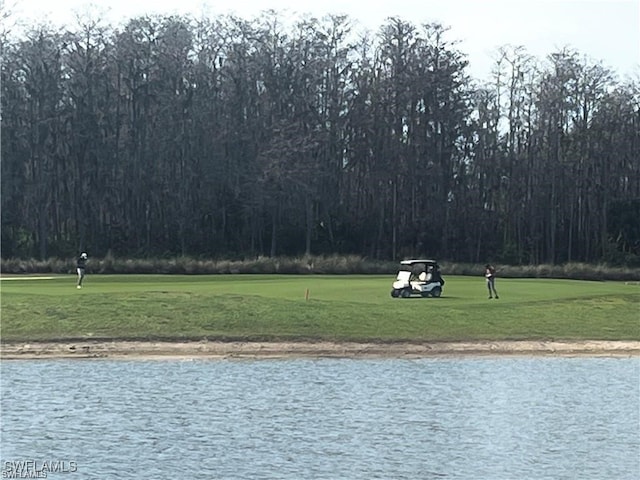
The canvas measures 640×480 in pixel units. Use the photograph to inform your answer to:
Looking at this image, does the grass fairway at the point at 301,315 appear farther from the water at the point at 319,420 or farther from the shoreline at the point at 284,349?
the water at the point at 319,420

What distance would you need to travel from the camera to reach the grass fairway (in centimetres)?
3447

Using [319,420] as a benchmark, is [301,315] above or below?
above

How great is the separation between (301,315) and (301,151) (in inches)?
1695

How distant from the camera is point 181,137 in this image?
81188 millimetres

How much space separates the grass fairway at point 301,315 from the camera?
34469 mm

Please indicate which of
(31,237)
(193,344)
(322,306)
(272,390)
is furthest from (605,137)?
(272,390)

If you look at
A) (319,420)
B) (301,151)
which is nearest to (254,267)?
(301,151)

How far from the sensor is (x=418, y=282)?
4272 centimetres

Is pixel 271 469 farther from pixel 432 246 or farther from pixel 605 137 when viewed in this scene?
pixel 605 137

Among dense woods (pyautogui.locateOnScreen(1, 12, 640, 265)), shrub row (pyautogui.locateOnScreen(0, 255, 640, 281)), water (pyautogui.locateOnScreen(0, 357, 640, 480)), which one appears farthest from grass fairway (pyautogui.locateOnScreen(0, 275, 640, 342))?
dense woods (pyautogui.locateOnScreen(1, 12, 640, 265))

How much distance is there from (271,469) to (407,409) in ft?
21.2

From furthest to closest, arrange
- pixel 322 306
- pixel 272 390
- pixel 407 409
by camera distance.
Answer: pixel 322 306
pixel 272 390
pixel 407 409

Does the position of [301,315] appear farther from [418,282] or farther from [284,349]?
[418,282]

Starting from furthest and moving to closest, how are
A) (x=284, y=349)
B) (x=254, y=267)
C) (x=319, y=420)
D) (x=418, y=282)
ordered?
(x=254, y=267), (x=418, y=282), (x=284, y=349), (x=319, y=420)
